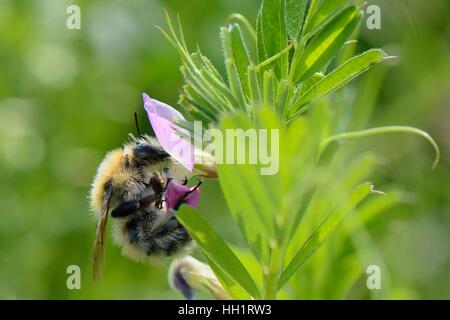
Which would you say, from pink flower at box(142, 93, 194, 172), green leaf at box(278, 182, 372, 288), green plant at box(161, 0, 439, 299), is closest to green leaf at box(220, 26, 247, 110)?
green plant at box(161, 0, 439, 299)

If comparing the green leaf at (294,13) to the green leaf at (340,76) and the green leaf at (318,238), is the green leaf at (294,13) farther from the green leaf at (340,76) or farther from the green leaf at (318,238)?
the green leaf at (318,238)

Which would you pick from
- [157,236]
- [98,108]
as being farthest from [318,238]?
[98,108]

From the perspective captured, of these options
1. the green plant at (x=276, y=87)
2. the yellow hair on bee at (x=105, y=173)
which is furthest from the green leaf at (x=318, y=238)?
the yellow hair on bee at (x=105, y=173)

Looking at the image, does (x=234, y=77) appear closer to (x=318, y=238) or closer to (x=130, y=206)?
(x=318, y=238)

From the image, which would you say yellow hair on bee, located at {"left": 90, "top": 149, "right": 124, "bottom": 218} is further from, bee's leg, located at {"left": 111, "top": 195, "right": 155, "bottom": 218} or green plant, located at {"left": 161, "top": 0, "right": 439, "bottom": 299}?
green plant, located at {"left": 161, "top": 0, "right": 439, "bottom": 299}

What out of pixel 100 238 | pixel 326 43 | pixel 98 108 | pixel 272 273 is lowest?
pixel 272 273
